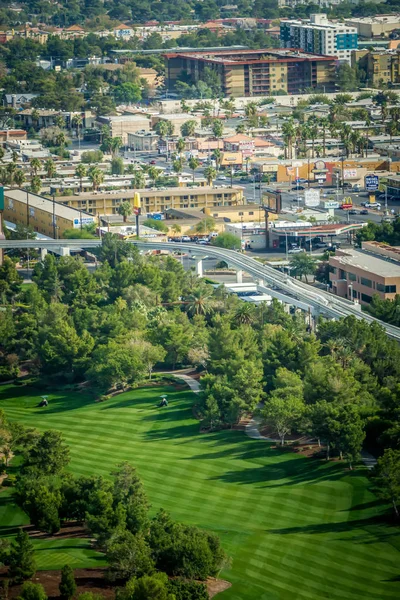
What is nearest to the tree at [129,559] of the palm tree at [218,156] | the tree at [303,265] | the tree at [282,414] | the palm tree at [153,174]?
the tree at [282,414]

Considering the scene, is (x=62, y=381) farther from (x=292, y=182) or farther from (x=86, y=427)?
(x=292, y=182)

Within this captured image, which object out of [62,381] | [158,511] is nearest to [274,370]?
[62,381]

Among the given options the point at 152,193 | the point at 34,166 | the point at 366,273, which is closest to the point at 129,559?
the point at 366,273

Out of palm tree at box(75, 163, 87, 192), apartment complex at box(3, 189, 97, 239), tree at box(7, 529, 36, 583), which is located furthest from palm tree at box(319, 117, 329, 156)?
tree at box(7, 529, 36, 583)

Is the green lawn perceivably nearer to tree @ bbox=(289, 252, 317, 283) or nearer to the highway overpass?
the highway overpass

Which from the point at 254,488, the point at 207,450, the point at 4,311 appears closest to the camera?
the point at 254,488
